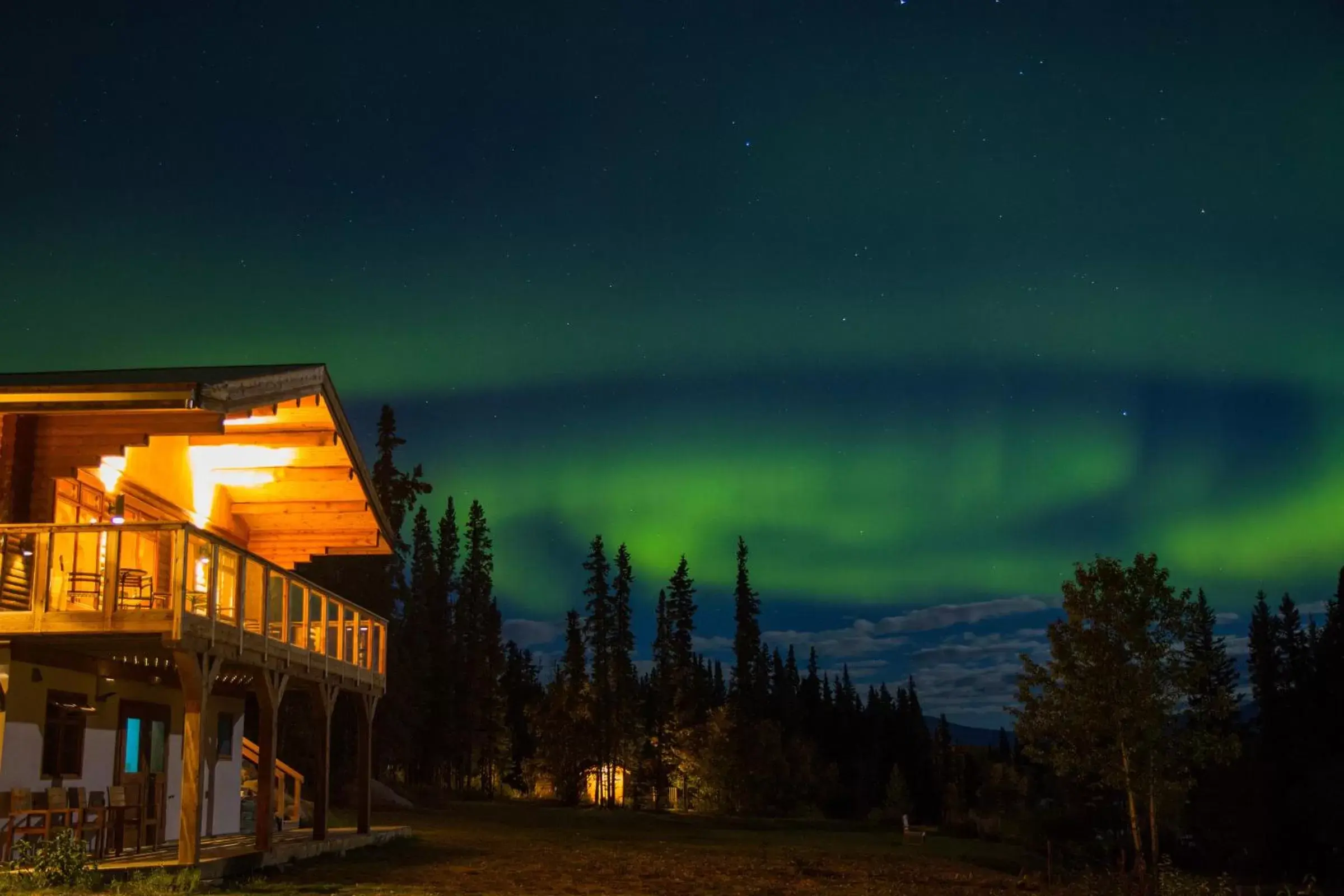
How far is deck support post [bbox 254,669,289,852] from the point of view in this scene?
703 inches

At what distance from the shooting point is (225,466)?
21797 mm

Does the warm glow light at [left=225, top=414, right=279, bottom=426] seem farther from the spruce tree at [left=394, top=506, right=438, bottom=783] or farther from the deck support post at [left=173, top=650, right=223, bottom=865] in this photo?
the spruce tree at [left=394, top=506, right=438, bottom=783]

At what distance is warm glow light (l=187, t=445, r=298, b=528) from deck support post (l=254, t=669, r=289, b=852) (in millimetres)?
4353

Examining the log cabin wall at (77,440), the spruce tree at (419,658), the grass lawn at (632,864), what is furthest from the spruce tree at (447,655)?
the log cabin wall at (77,440)

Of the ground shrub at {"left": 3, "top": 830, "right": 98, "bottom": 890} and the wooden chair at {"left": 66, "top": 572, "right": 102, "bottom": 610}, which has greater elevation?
the wooden chair at {"left": 66, "top": 572, "right": 102, "bottom": 610}

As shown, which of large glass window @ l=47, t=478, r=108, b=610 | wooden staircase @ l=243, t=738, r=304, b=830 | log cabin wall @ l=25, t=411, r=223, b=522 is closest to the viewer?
large glass window @ l=47, t=478, r=108, b=610

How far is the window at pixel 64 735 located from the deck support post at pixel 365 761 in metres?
6.90

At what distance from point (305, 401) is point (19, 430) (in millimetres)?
4357

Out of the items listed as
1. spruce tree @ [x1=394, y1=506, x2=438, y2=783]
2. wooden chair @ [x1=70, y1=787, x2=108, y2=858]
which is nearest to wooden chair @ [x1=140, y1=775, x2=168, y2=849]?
wooden chair @ [x1=70, y1=787, x2=108, y2=858]

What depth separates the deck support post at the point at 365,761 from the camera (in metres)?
23.7

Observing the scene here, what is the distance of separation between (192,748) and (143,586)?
9.45ft

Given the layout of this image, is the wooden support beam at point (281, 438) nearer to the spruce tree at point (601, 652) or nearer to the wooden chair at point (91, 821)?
the wooden chair at point (91, 821)

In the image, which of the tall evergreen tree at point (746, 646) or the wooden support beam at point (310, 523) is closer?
the wooden support beam at point (310, 523)

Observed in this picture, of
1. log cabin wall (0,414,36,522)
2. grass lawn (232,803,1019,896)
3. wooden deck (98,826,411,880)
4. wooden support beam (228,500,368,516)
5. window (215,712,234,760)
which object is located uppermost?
wooden support beam (228,500,368,516)
